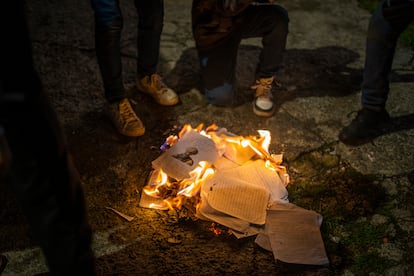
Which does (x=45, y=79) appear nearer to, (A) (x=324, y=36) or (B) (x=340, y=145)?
(B) (x=340, y=145)

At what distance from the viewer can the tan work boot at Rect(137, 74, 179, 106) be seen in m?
3.52

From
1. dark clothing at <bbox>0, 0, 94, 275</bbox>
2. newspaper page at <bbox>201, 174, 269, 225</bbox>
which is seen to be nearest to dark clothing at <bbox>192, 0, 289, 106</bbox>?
newspaper page at <bbox>201, 174, 269, 225</bbox>

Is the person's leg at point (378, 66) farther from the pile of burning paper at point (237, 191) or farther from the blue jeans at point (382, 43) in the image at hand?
the pile of burning paper at point (237, 191)

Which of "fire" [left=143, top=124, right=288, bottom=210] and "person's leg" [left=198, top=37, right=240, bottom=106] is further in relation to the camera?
"person's leg" [left=198, top=37, right=240, bottom=106]

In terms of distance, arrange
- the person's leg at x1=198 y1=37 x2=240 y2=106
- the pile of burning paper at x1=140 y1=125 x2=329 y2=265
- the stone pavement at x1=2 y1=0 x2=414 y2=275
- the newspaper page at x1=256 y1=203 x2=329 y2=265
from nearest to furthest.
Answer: the newspaper page at x1=256 y1=203 x2=329 y2=265
the pile of burning paper at x1=140 y1=125 x2=329 y2=265
the stone pavement at x1=2 y1=0 x2=414 y2=275
the person's leg at x1=198 y1=37 x2=240 y2=106

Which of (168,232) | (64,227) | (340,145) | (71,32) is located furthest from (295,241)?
(71,32)

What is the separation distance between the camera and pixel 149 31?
3193mm

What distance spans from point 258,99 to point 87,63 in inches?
77.3

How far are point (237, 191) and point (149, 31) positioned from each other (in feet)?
5.37

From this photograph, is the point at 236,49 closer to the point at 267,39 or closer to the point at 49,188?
the point at 267,39

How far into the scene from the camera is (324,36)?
486 centimetres

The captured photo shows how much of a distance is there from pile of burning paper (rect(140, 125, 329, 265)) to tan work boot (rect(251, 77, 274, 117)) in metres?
0.50

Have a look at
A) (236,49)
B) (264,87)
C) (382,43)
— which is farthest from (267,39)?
(382,43)

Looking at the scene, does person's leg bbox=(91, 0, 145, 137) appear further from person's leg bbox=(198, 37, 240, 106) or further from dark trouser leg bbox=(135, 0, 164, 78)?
person's leg bbox=(198, 37, 240, 106)
